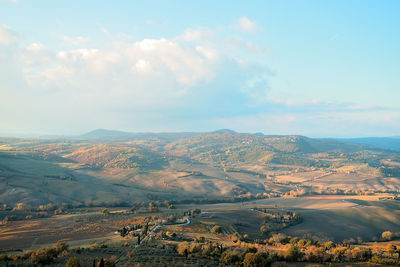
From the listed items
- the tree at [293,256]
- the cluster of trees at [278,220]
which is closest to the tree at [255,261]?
the tree at [293,256]

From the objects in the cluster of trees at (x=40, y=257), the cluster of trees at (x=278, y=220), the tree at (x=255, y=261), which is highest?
the tree at (x=255, y=261)

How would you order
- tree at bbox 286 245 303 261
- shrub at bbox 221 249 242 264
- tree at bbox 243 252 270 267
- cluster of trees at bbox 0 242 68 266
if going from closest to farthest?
tree at bbox 243 252 270 267, cluster of trees at bbox 0 242 68 266, shrub at bbox 221 249 242 264, tree at bbox 286 245 303 261

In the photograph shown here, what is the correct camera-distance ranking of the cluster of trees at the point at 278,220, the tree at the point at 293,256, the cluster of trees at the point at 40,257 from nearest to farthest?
the cluster of trees at the point at 40,257 → the tree at the point at 293,256 → the cluster of trees at the point at 278,220

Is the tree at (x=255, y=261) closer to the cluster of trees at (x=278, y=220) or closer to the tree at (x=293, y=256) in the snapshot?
the tree at (x=293, y=256)

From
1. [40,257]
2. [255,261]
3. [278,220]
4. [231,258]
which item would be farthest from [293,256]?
[278,220]

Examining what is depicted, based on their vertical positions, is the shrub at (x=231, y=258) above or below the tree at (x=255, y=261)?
below

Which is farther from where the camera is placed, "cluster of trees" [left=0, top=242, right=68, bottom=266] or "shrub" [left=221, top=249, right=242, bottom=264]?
"shrub" [left=221, top=249, right=242, bottom=264]

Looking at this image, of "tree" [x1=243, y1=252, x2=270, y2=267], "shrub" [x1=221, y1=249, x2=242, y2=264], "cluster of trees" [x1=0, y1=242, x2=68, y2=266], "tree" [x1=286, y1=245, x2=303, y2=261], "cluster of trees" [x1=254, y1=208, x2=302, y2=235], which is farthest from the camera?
"cluster of trees" [x1=254, y1=208, x2=302, y2=235]

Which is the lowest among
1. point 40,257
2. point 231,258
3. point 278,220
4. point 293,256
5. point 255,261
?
point 278,220

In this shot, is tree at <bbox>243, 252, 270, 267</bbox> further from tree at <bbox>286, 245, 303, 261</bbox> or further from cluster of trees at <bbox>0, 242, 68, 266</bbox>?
cluster of trees at <bbox>0, 242, 68, 266</bbox>

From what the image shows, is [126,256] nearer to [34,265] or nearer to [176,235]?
[34,265]

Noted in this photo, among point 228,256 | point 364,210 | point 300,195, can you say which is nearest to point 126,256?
point 228,256

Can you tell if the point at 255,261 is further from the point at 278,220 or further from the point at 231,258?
the point at 278,220

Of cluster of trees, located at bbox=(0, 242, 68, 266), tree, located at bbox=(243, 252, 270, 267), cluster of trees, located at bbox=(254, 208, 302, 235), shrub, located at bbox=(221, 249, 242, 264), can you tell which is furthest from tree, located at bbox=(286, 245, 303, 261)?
cluster of trees, located at bbox=(254, 208, 302, 235)
